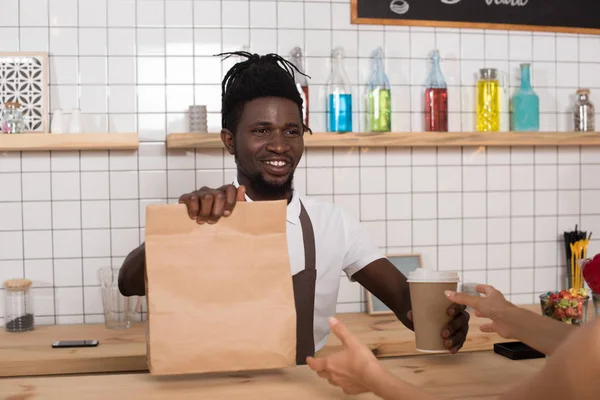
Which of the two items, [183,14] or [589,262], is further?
[183,14]

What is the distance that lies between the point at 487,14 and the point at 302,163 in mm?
961

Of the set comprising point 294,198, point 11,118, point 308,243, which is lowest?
point 308,243

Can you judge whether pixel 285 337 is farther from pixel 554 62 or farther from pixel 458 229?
pixel 554 62

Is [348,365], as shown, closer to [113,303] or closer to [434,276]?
[434,276]

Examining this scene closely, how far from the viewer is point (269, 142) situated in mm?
1718

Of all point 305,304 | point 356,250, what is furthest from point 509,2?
point 305,304

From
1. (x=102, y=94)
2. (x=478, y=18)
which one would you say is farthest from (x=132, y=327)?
(x=478, y=18)

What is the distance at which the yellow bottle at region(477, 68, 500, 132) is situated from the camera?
2.73 meters

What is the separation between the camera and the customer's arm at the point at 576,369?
635 millimetres

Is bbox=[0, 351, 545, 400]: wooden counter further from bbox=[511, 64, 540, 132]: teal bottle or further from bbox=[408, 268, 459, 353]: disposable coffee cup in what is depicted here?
bbox=[511, 64, 540, 132]: teal bottle

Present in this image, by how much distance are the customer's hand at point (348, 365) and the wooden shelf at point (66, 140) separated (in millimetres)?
1523

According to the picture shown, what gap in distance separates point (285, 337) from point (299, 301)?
0.64 m

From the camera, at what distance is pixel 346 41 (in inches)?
105

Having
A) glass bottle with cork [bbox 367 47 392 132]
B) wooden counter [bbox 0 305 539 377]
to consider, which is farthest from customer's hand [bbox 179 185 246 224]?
glass bottle with cork [bbox 367 47 392 132]
